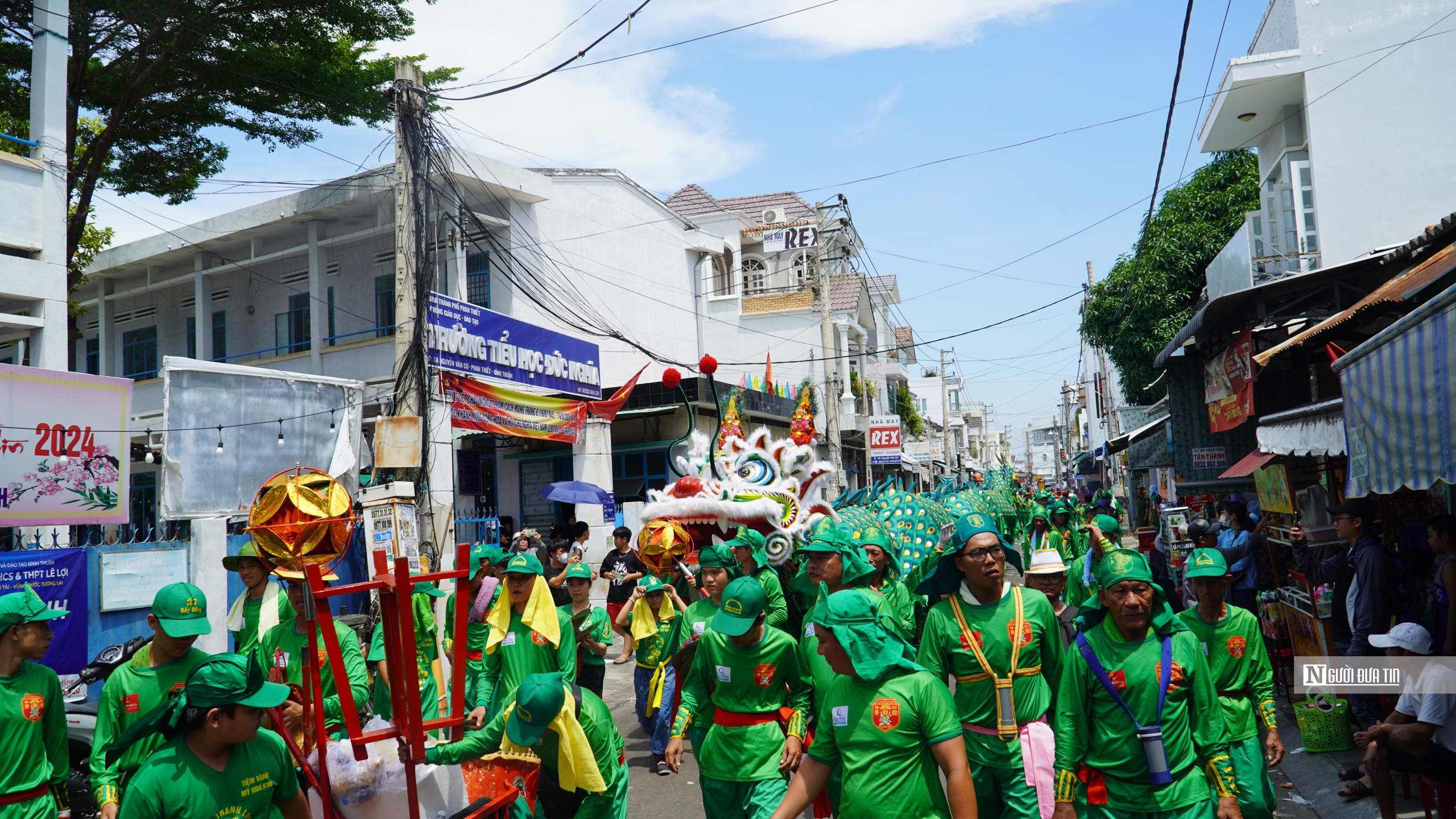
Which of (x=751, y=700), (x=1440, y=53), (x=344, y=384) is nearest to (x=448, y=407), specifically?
(x=344, y=384)

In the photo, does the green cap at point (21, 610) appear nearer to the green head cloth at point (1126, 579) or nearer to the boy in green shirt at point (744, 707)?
the boy in green shirt at point (744, 707)

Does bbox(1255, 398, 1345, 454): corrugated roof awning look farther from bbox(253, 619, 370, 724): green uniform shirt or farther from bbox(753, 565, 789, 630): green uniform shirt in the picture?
bbox(253, 619, 370, 724): green uniform shirt

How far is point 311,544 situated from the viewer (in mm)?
3840

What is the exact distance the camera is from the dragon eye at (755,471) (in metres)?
9.30

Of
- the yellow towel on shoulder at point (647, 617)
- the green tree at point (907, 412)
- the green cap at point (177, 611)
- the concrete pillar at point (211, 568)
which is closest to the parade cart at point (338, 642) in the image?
the green cap at point (177, 611)

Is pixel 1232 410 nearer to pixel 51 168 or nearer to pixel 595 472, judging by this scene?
pixel 595 472

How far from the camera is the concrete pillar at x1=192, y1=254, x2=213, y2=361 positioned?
20.7 metres

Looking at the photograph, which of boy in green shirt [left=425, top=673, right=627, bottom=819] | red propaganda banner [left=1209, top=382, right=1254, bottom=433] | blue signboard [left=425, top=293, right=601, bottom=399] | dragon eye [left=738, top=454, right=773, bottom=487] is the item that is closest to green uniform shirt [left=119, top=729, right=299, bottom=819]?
boy in green shirt [left=425, top=673, right=627, bottom=819]

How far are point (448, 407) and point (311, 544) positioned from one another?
10.8 metres

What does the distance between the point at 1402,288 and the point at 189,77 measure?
17346 millimetres

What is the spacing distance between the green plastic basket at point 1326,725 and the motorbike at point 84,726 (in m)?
7.83

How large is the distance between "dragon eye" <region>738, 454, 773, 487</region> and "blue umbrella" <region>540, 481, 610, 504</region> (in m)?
8.04

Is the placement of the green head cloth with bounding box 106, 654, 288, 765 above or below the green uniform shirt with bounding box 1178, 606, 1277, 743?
above

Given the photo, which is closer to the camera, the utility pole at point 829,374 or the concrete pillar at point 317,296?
the concrete pillar at point 317,296
